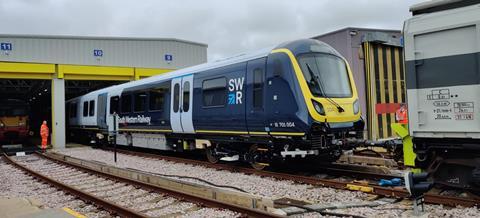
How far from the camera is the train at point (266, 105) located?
917cm

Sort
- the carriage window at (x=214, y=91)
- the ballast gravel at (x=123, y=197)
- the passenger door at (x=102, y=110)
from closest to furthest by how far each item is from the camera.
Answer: the ballast gravel at (x=123, y=197) < the carriage window at (x=214, y=91) < the passenger door at (x=102, y=110)

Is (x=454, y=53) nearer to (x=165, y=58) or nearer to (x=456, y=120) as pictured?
(x=456, y=120)

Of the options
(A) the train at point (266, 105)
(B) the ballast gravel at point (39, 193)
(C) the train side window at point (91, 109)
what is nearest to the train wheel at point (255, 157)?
(A) the train at point (266, 105)

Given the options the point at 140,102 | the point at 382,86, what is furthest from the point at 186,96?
the point at 382,86

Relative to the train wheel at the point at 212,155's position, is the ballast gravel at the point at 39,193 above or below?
below

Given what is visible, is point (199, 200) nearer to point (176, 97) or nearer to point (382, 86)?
point (176, 97)

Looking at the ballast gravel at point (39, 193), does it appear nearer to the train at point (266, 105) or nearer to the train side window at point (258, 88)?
the train at point (266, 105)

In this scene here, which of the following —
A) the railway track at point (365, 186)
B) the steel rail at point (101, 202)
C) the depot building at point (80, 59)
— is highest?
the depot building at point (80, 59)

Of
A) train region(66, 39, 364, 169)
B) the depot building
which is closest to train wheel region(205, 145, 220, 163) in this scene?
train region(66, 39, 364, 169)

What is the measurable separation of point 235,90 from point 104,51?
55.2 feet

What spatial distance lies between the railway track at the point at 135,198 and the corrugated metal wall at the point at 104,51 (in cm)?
1261

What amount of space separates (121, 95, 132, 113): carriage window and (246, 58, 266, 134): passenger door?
8.26m

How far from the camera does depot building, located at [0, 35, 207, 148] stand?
22.6m

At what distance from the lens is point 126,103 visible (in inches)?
693
